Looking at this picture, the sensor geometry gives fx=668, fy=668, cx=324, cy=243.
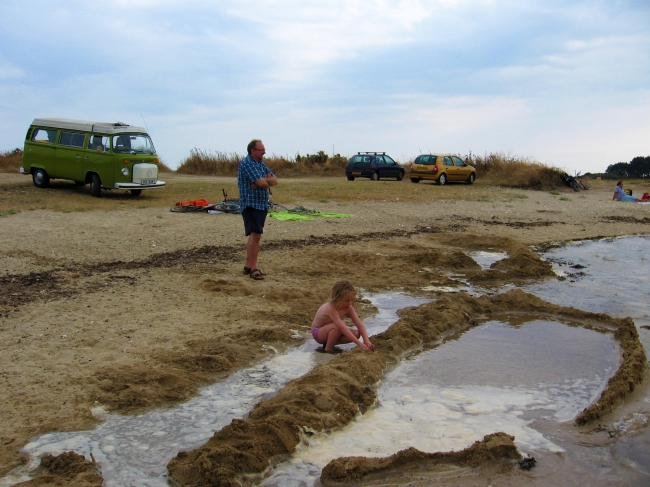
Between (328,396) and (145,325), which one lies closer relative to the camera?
(328,396)

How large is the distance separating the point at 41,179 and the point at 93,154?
105 inches

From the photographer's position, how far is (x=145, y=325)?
7.02 meters

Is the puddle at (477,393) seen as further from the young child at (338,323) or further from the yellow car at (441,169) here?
the yellow car at (441,169)

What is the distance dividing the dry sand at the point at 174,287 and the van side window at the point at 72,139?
3974 mm

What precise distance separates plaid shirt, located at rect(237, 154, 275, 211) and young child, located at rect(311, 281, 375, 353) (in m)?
2.92

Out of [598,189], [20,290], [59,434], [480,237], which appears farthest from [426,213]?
[598,189]

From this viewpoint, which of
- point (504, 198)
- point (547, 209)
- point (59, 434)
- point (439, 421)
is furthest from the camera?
point (504, 198)

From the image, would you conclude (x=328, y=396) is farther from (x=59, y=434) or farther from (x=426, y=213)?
(x=426, y=213)

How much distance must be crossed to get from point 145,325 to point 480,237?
827 cm

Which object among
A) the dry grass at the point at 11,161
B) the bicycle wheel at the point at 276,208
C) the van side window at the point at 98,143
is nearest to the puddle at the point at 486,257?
the bicycle wheel at the point at 276,208

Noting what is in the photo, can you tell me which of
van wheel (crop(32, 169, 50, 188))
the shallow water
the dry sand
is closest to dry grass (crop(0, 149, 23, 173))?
van wheel (crop(32, 169, 50, 188))

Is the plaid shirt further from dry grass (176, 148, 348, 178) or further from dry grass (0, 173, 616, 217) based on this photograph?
dry grass (176, 148, 348, 178)

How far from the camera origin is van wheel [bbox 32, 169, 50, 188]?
65.5 ft

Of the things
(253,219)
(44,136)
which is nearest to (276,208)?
(253,219)
